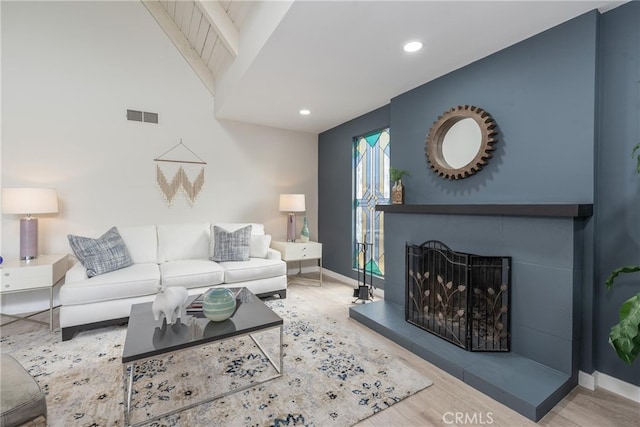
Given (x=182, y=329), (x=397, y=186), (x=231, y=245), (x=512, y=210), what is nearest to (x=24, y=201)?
(x=231, y=245)

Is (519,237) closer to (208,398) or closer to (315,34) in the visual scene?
(315,34)

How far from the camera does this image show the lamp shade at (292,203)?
428 centimetres

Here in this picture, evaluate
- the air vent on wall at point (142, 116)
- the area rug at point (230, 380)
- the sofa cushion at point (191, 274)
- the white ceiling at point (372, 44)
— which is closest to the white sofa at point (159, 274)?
the sofa cushion at point (191, 274)

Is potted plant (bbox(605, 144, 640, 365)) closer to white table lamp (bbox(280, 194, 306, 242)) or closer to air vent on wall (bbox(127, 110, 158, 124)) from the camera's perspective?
white table lamp (bbox(280, 194, 306, 242))

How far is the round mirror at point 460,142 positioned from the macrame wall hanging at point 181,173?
2979 mm

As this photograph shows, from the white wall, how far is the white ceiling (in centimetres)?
89

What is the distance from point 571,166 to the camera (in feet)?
6.48

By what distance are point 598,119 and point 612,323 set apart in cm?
130

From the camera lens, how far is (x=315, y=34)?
2.17m

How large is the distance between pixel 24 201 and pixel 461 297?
4065mm

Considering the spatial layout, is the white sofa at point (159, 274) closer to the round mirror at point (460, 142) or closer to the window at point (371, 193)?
the window at point (371, 193)

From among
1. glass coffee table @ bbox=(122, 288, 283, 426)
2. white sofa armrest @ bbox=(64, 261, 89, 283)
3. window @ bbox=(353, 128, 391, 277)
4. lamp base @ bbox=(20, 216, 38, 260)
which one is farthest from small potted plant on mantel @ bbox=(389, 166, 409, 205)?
→ lamp base @ bbox=(20, 216, 38, 260)

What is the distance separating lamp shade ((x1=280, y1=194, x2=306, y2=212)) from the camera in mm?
4277

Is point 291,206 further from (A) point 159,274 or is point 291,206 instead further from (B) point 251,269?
(A) point 159,274
